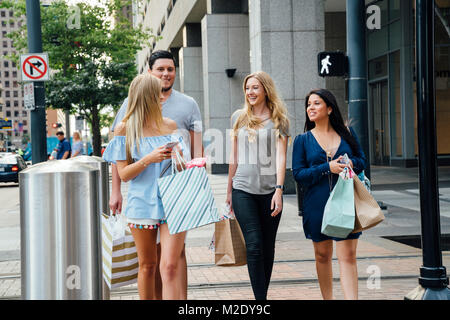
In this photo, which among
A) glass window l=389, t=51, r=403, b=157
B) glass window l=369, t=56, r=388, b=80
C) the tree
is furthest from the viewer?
the tree

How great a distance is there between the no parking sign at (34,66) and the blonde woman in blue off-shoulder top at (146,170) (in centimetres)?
712

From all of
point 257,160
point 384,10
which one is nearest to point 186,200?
point 257,160

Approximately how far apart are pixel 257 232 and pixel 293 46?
398 inches

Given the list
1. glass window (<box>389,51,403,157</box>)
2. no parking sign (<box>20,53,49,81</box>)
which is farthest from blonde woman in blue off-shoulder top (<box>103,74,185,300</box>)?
glass window (<box>389,51,403,157</box>)

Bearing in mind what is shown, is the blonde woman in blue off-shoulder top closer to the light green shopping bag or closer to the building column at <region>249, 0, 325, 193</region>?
the light green shopping bag

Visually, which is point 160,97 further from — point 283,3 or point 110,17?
point 110,17

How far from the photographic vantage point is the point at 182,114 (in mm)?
4363

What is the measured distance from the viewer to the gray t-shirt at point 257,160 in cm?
450

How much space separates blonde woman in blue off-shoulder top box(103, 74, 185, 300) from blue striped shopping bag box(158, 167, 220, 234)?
0.14 m

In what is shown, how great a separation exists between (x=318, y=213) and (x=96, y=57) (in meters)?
25.2

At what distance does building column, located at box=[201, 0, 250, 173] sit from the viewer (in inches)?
854

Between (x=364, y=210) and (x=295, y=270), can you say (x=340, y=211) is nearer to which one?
(x=364, y=210)
